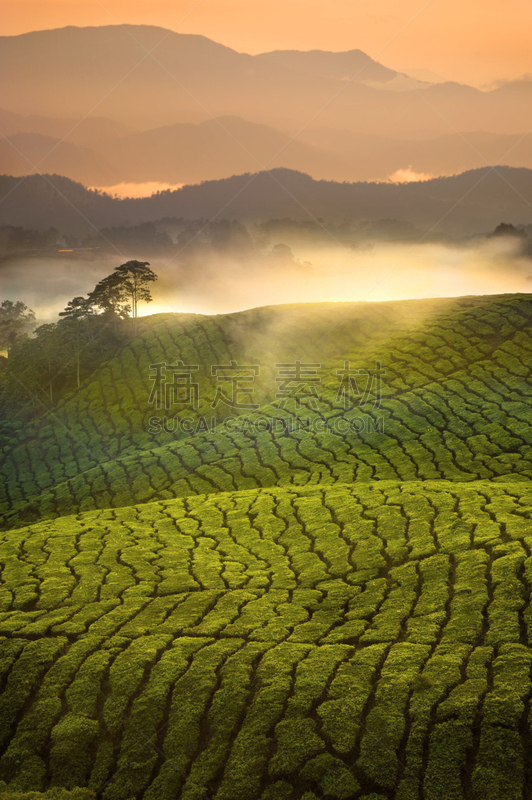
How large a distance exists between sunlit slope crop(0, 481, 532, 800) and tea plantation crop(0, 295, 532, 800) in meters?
0.03

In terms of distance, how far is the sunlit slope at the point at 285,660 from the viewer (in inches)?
266

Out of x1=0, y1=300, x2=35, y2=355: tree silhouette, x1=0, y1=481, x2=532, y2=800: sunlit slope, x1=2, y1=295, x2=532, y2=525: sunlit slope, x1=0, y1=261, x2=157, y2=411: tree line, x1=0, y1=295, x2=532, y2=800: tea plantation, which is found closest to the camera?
x1=0, y1=481, x2=532, y2=800: sunlit slope

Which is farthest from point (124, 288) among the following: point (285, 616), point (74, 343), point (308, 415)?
point (285, 616)

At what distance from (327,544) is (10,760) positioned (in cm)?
701

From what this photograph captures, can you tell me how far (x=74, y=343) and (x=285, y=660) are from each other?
91.6 ft

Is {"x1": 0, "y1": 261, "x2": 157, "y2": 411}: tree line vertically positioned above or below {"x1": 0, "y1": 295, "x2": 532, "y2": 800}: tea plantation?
above

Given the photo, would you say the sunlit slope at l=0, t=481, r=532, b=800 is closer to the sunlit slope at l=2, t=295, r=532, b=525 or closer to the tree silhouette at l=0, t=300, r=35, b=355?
the sunlit slope at l=2, t=295, r=532, b=525

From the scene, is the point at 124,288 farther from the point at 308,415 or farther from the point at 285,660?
the point at 285,660

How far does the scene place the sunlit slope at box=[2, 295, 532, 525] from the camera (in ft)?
61.2

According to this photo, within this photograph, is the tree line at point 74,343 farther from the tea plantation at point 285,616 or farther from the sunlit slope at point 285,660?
the sunlit slope at point 285,660

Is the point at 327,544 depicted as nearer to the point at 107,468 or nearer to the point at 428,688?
the point at 428,688

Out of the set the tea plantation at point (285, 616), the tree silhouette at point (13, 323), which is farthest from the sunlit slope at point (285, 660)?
the tree silhouette at point (13, 323)

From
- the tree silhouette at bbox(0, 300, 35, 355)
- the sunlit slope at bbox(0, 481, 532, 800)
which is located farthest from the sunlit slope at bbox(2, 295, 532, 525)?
the tree silhouette at bbox(0, 300, 35, 355)

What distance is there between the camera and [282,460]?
63.8 ft
